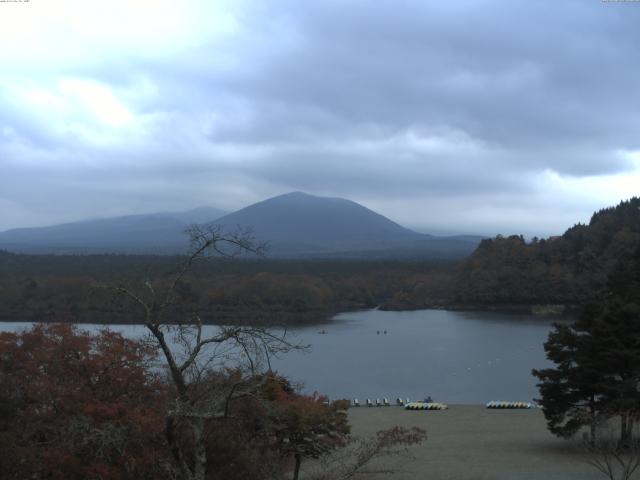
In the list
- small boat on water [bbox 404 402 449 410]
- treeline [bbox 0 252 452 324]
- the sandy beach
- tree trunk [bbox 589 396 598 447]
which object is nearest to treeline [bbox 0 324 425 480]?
Answer: the sandy beach

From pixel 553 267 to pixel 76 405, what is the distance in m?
39.6

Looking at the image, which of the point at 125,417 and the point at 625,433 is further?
the point at 625,433

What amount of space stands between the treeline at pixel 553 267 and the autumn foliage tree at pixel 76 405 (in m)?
35.4

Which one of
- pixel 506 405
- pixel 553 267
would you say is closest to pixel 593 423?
pixel 506 405

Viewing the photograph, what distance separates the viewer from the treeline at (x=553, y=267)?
A: 38969 mm

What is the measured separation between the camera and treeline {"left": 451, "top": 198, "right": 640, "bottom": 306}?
3897cm

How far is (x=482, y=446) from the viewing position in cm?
930

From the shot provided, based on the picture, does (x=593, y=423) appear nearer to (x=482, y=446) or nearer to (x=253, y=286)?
(x=482, y=446)

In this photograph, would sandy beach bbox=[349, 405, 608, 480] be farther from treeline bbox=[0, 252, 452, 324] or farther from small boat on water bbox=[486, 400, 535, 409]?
treeline bbox=[0, 252, 452, 324]

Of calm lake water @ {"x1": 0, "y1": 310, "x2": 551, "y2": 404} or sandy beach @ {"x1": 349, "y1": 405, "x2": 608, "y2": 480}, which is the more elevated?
sandy beach @ {"x1": 349, "y1": 405, "x2": 608, "y2": 480}

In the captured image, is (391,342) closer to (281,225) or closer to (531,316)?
(531,316)

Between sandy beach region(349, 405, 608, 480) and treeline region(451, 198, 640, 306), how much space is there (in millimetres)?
27780

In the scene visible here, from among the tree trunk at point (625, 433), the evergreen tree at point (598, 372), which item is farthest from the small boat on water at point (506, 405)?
the tree trunk at point (625, 433)

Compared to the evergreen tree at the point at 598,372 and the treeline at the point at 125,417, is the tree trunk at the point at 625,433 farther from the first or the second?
the treeline at the point at 125,417
